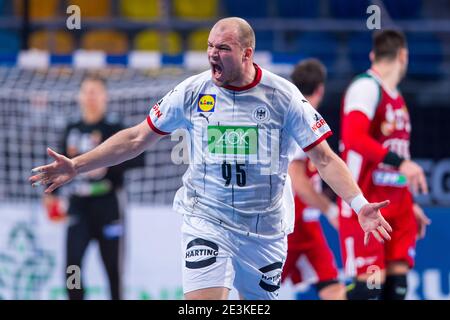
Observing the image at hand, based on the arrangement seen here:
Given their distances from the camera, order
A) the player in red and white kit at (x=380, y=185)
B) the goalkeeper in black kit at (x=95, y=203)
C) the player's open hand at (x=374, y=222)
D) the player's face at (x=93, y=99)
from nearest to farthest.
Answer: the player's open hand at (x=374, y=222) → the player in red and white kit at (x=380, y=185) → the goalkeeper in black kit at (x=95, y=203) → the player's face at (x=93, y=99)

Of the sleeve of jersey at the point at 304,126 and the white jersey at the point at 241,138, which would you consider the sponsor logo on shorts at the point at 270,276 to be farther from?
the sleeve of jersey at the point at 304,126

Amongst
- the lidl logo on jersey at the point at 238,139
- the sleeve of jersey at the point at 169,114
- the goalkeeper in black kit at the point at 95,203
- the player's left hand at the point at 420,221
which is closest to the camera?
the lidl logo on jersey at the point at 238,139

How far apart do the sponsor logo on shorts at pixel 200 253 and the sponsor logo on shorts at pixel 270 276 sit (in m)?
0.41

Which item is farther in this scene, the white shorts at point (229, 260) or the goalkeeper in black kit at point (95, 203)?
the goalkeeper in black kit at point (95, 203)

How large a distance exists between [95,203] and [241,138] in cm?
462

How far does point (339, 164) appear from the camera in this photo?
578 cm

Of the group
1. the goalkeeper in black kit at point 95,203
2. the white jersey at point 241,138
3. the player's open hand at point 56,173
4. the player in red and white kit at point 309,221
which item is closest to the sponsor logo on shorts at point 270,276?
the white jersey at point 241,138

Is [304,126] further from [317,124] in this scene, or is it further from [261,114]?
[261,114]

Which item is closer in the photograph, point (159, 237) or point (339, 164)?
point (339, 164)

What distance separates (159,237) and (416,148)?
3.26 metres

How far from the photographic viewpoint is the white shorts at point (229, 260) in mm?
5625

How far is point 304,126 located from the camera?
19.0 ft
